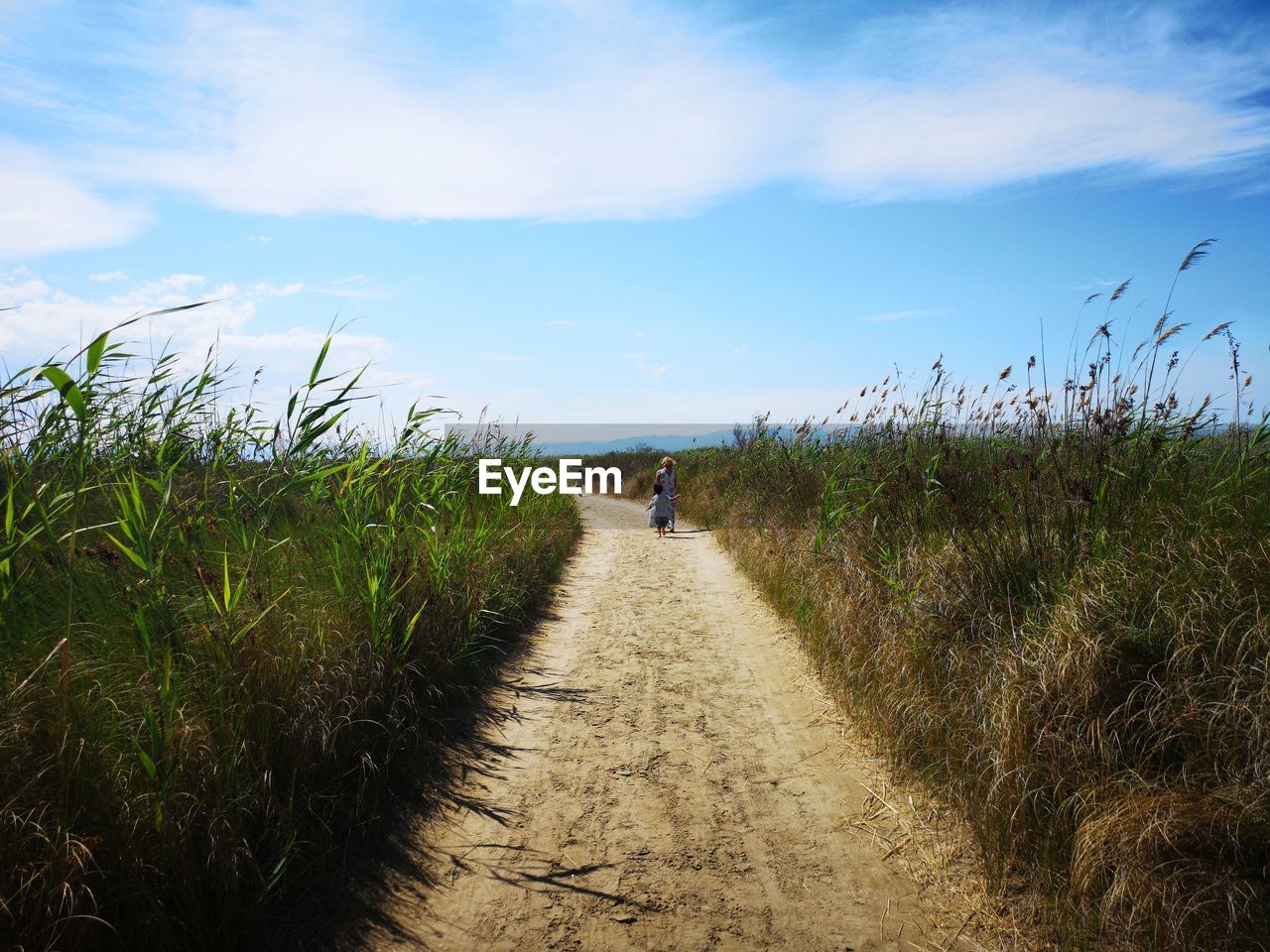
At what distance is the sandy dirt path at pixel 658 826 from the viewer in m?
2.81

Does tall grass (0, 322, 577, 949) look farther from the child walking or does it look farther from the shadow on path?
the child walking

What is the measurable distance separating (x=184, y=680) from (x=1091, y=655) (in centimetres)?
381

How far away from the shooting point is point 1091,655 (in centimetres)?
304

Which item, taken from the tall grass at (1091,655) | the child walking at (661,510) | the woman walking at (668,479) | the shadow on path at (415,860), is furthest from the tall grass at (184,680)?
the woman walking at (668,479)

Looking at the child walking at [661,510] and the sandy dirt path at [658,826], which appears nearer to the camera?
the sandy dirt path at [658,826]

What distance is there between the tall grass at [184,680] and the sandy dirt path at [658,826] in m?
0.56

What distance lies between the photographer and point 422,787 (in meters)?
3.75

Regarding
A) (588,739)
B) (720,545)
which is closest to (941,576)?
(588,739)

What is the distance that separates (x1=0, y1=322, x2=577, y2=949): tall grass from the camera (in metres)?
2.31

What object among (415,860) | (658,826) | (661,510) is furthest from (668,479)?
(415,860)

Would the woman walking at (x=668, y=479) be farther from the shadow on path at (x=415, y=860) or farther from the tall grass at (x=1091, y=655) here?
the shadow on path at (x=415, y=860)

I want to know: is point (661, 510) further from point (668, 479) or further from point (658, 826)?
point (658, 826)

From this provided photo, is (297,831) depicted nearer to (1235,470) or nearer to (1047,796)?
(1047,796)

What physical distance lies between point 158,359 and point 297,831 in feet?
10.0
